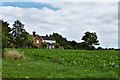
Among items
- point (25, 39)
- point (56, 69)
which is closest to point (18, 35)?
point (25, 39)

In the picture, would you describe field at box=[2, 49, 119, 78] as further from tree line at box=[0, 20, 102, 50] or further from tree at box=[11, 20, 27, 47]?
tree at box=[11, 20, 27, 47]

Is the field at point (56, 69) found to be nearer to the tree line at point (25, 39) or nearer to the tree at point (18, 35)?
the tree line at point (25, 39)

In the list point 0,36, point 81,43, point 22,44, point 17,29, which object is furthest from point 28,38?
point 0,36

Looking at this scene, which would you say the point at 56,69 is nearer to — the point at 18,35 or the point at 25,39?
the point at 25,39

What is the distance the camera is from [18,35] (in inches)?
3226

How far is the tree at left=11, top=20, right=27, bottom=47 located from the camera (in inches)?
3049

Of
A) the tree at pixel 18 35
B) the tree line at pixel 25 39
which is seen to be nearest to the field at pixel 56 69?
the tree line at pixel 25 39

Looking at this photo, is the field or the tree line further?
the tree line

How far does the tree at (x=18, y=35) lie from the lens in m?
77.4

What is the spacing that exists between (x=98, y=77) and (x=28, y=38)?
67.6m

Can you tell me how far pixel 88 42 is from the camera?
8981cm

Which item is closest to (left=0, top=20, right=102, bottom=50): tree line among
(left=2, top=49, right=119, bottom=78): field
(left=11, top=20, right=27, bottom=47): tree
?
(left=11, top=20, right=27, bottom=47): tree

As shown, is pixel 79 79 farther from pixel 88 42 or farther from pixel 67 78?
pixel 88 42

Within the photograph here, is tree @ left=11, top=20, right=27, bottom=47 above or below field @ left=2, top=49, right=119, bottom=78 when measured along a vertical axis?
above
